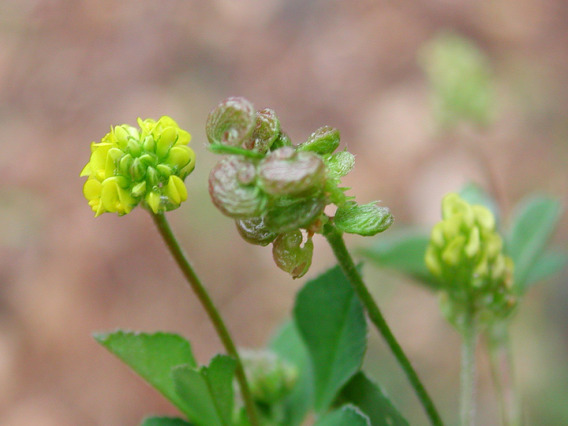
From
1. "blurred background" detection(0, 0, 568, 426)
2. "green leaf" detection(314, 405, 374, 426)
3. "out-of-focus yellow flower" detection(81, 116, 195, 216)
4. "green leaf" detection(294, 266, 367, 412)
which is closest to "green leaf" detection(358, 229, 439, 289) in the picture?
"green leaf" detection(294, 266, 367, 412)

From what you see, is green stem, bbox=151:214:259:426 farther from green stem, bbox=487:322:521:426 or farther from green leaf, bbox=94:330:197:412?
green stem, bbox=487:322:521:426

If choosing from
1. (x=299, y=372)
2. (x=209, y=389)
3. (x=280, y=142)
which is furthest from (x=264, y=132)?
(x=299, y=372)

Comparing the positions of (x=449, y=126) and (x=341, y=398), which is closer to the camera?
(x=341, y=398)

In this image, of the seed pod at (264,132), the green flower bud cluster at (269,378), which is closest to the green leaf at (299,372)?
the green flower bud cluster at (269,378)

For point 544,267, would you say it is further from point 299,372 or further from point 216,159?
point 216,159

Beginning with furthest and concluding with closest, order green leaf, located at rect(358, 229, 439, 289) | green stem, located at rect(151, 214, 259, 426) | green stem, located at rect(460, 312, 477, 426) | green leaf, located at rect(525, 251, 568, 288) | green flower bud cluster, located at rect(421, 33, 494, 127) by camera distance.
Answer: green flower bud cluster, located at rect(421, 33, 494, 127) → green leaf, located at rect(525, 251, 568, 288) → green leaf, located at rect(358, 229, 439, 289) → green stem, located at rect(460, 312, 477, 426) → green stem, located at rect(151, 214, 259, 426)

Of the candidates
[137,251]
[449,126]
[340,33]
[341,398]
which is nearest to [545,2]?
[340,33]

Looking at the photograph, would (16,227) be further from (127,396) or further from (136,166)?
(136,166)
